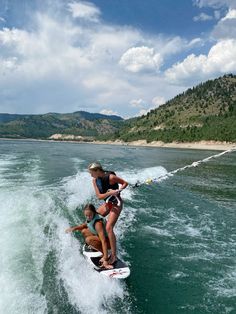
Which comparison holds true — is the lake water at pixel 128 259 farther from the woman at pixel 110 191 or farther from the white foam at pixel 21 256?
the woman at pixel 110 191

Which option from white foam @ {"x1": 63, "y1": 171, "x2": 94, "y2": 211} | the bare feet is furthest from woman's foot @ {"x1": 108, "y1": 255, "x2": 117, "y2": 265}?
white foam @ {"x1": 63, "y1": 171, "x2": 94, "y2": 211}

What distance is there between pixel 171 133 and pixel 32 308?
17389cm

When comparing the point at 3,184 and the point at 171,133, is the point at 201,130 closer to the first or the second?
the point at 171,133

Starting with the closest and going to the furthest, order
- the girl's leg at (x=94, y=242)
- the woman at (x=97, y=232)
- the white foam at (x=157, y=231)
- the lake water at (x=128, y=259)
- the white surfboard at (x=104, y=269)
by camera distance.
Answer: the lake water at (x=128, y=259)
the white surfboard at (x=104, y=269)
the woman at (x=97, y=232)
the girl's leg at (x=94, y=242)
the white foam at (x=157, y=231)

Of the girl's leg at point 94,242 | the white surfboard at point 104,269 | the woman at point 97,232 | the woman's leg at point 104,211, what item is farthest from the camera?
the woman's leg at point 104,211

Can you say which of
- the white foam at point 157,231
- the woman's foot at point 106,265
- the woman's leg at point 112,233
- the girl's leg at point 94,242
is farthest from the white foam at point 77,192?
the woman's foot at point 106,265

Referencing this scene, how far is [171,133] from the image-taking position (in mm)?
179000

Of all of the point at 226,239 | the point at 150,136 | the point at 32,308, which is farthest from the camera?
the point at 150,136

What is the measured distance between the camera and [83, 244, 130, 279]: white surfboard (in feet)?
30.8

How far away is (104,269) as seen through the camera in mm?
9602

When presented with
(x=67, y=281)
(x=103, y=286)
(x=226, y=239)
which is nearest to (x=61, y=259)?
(x=67, y=281)

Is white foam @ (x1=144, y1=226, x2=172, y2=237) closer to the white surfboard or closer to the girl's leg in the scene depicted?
the white surfboard

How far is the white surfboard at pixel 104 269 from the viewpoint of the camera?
9375mm

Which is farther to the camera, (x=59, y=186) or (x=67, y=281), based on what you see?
(x=59, y=186)
